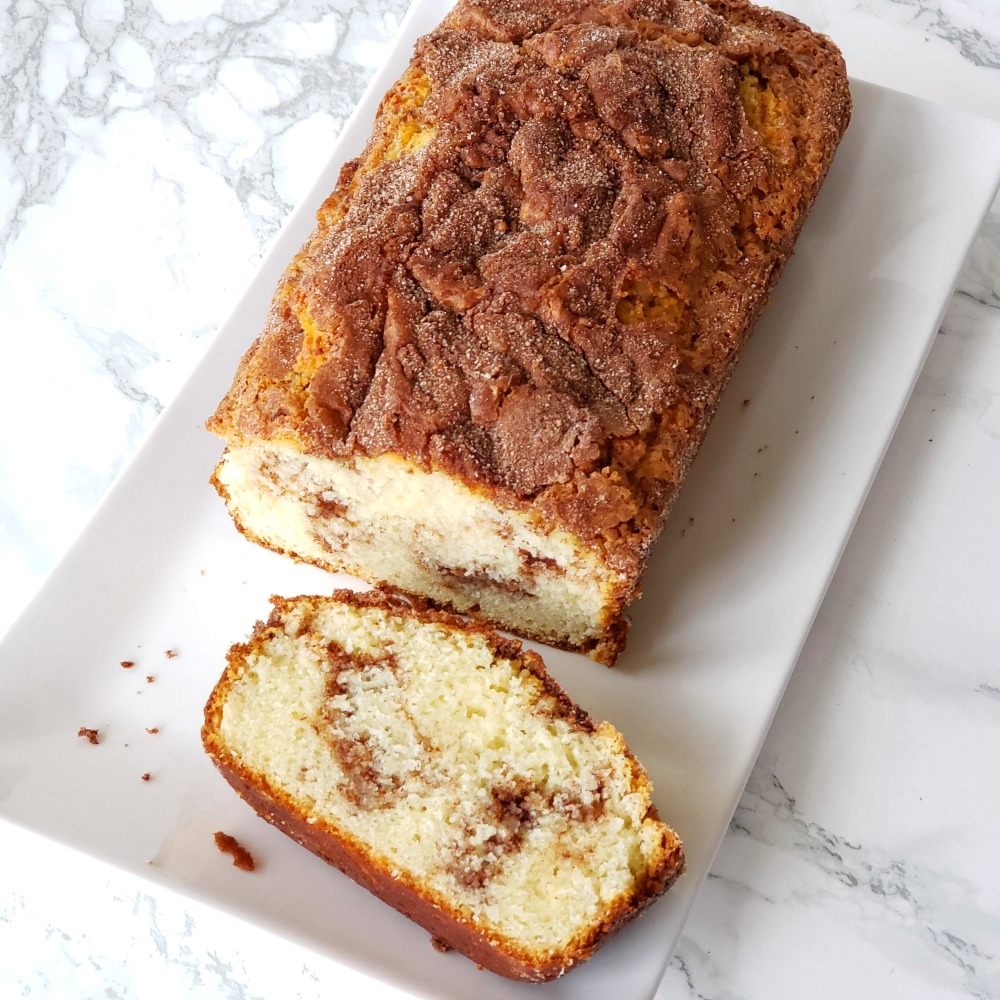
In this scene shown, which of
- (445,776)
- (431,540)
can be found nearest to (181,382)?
(431,540)

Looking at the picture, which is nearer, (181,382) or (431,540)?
(431,540)

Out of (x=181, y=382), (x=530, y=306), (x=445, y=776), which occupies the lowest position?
(x=445, y=776)

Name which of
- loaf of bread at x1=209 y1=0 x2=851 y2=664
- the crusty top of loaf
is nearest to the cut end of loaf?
loaf of bread at x1=209 y1=0 x2=851 y2=664

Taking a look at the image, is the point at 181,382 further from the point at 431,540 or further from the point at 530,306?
the point at 530,306

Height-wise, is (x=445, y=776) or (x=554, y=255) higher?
(x=554, y=255)

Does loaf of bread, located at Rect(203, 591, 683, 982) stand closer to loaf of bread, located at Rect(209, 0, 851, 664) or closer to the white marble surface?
loaf of bread, located at Rect(209, 0, 851, 664)

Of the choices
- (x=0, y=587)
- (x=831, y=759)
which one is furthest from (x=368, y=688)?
(x=0, y=587)
